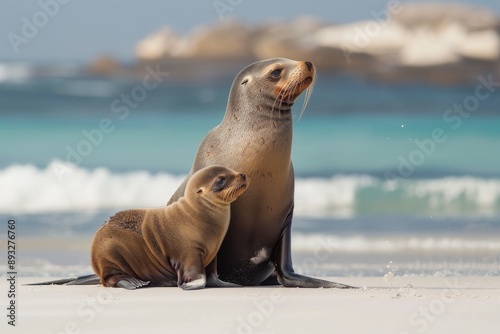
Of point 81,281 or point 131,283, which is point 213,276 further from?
point 81,281

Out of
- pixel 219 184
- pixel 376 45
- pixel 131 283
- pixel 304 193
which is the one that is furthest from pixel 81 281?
pixel 376 45

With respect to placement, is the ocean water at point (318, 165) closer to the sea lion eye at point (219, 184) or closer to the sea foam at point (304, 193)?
the sea foam at point (304, 193)

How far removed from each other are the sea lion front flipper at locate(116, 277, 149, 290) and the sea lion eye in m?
0.88

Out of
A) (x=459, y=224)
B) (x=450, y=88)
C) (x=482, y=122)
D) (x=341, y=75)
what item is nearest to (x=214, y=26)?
(x=341, y=75)

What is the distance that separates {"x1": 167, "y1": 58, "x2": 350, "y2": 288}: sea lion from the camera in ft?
30.6

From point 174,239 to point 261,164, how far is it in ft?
2.99

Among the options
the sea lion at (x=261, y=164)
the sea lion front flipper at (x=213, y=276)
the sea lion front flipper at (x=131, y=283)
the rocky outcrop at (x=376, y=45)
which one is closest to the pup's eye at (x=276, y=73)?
the sea lion at (x=261, y=164)

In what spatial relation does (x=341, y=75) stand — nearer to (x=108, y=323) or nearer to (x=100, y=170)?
(x=100, y=170)

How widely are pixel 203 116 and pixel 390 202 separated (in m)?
14.0

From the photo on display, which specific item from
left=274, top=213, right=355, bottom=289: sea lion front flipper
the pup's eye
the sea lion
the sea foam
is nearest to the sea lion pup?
the sea lion

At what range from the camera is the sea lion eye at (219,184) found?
9000mm

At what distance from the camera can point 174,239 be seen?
29.4 ft

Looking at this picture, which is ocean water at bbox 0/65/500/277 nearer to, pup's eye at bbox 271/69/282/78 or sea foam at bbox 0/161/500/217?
sea foam at bbox 0/161/500/217

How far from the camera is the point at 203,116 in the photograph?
32.6 metres
